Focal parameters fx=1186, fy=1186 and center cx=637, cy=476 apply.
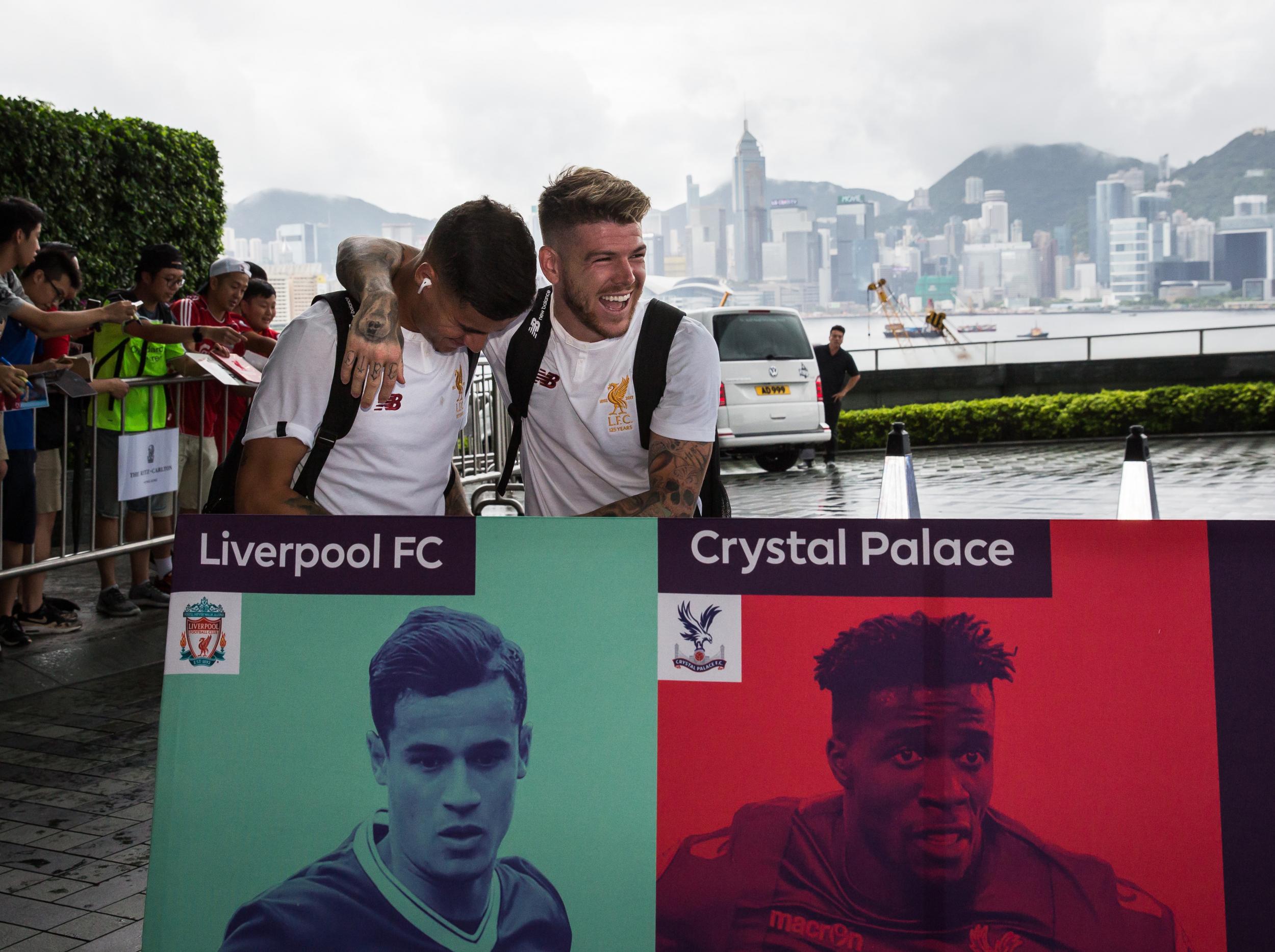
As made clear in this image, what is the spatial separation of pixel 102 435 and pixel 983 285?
201 feet

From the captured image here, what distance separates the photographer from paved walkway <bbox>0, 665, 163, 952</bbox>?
3.57m

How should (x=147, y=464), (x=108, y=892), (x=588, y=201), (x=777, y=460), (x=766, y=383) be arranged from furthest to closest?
(x=777, y=460), (x=766, y=383), (x=147, y=464), (x=108, y=892), (x=588, y=201)

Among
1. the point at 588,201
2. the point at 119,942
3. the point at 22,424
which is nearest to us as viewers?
the point at 588,201

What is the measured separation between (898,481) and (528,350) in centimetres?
330

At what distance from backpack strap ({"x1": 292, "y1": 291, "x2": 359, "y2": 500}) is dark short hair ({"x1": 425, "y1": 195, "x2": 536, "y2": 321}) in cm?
25

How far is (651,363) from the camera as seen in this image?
290 centimetres

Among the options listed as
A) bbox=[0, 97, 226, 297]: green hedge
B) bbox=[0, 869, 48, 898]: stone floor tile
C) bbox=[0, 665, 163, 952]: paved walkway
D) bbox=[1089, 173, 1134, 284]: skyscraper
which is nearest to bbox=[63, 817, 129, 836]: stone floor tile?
bbox=[0, 665, 163, 952]: paved walkway

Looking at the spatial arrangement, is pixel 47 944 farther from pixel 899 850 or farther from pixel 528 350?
pixel 899 850

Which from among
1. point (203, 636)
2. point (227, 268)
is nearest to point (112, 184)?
point (227, 268)

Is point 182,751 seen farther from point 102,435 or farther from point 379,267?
point 102,435

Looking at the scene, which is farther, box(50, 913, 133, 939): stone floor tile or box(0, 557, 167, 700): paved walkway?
box(0, 557, 167, 700): paved walkway

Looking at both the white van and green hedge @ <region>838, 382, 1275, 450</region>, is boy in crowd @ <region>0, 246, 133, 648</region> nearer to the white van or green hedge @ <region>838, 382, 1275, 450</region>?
the white van

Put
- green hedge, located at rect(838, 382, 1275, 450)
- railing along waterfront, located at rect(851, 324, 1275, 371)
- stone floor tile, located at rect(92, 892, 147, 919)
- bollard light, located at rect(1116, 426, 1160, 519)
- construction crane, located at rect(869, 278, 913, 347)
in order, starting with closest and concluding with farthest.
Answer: stone floor tile, located at rect(92, 892, 147, 919) < bollard light, located at rect(1116, 426, 1160, 519) < green hedge, located at rect(838, 382, 1275, 450) < railing along waterfront, located at rect(851, 324, 1275, 371) < construction crane, located at rect(869, 278, 913, 347)

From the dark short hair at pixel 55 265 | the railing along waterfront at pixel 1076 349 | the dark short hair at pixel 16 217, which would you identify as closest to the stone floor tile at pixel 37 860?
the dark short hair at pixel 16 217
